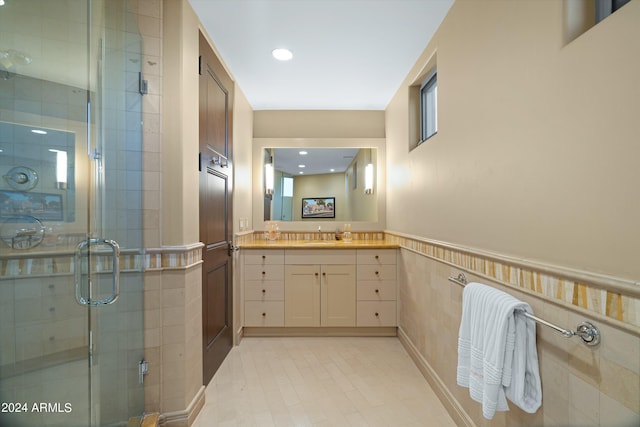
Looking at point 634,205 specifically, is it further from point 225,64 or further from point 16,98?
point 225,64

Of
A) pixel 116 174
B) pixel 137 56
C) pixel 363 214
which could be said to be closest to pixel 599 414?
pixel 116 174

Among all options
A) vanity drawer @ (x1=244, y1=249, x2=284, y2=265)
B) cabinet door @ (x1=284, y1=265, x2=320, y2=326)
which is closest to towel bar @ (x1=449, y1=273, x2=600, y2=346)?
cabinet door @ (x1=284, y1=265, x2=320, y2=326)

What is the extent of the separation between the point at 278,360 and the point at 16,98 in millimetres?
2301

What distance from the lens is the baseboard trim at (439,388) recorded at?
1.60 metres

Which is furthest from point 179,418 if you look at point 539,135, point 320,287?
point 539,135

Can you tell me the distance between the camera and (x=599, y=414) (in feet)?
2.70

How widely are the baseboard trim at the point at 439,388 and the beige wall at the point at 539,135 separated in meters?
0.96

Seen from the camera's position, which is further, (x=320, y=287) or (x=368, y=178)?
(x=368, y=178)

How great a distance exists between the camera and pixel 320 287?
2875 millimetres

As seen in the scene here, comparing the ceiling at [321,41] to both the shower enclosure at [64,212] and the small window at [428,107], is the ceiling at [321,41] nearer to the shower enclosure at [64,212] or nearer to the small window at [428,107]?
the small window at [428,107]

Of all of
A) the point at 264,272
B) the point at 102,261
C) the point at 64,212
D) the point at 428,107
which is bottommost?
the point at 264,272

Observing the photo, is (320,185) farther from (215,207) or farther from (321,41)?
(321,41)

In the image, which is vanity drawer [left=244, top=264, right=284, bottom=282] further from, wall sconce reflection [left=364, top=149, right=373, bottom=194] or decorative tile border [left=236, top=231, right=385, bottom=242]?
wall sconce reflection [left=364, top=149, right=373, bottom=194]

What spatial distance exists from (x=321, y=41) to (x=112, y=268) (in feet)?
6.38
